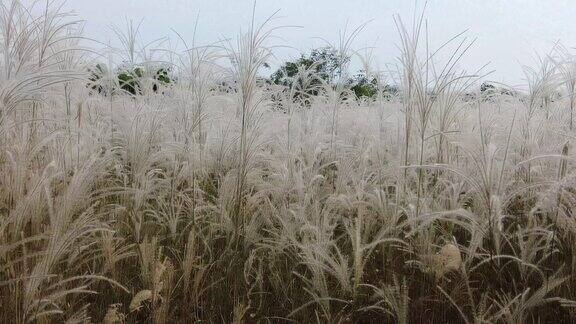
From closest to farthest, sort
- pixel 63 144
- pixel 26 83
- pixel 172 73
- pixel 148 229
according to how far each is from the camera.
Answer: pixel 26 83 < pixel 63 144 < pixel 148 229 < pixel 172 73

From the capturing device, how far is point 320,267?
178 centimetres

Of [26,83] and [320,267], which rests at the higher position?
[26,83]

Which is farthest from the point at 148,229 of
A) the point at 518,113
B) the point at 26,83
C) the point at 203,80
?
the point at 518,113

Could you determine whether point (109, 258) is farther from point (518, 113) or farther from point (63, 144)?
point (518, 113)

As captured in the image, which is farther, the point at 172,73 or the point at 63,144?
→ the point at 172,73

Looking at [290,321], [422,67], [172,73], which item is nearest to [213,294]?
[290,321]

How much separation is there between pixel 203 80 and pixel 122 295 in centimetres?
104

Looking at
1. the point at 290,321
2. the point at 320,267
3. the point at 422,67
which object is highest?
the point at 422,67

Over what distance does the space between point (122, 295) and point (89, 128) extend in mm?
1113

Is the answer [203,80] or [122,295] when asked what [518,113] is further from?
[122,295]

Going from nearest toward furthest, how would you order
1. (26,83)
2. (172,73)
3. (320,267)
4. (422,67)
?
(26,83) → (320,267) → (422,67) → (172,73)

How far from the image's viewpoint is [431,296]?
1886 millimetres

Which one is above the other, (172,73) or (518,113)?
(172,73)

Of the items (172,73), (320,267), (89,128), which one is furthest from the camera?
(172,73)
